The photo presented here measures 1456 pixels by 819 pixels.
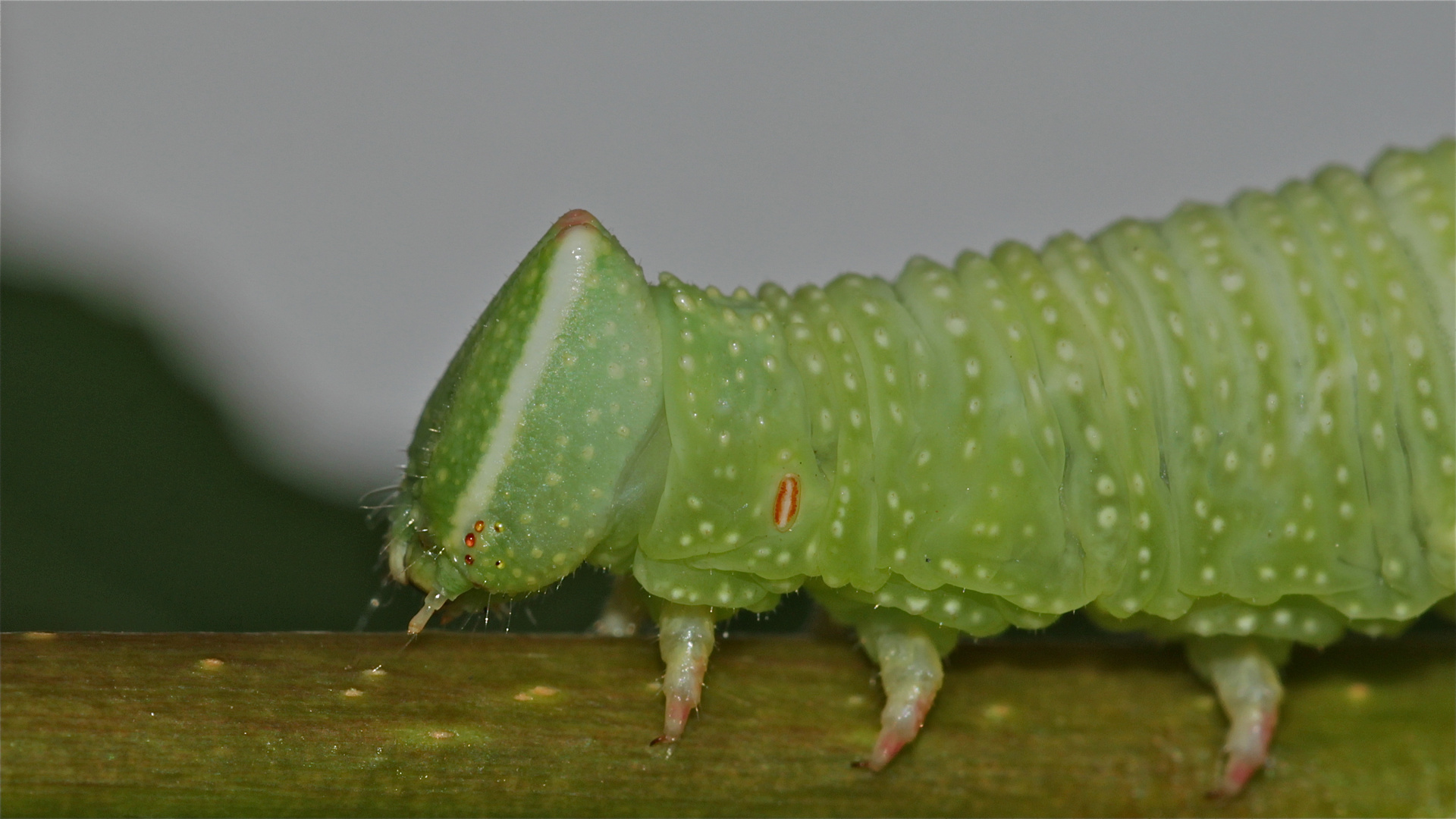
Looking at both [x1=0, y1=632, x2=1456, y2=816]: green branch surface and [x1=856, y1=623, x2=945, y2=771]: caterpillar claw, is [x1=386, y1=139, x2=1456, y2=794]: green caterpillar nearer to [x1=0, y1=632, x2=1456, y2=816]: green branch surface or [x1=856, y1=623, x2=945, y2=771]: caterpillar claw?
[x1=856, y1=623, x2=945, y2=771]: caterpillar claw

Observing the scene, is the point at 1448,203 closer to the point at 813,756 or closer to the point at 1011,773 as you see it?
the point at 1011,773

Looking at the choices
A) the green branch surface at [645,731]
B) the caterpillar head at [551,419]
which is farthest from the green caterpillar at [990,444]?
the green branch surface at [645,731]

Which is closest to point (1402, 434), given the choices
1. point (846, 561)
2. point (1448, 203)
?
point (1448, 203)

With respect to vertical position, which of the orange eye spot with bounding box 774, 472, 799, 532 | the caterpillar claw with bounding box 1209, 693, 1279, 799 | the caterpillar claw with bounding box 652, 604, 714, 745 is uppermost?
the orange eye spot with bounding box 774, 472, 799, 532

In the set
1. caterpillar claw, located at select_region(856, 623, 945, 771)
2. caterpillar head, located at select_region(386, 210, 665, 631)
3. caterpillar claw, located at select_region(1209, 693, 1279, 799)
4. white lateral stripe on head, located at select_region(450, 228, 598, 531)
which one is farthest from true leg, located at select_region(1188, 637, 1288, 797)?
white lateral stripe on head, located at select_region(450, 228, 598, 531)

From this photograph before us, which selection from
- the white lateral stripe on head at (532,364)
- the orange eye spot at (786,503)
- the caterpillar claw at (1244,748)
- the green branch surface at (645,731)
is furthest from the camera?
the caterpillar claw at (1244,748)

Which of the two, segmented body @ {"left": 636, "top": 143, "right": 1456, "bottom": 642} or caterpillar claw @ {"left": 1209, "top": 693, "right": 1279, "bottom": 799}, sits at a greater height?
segmented body @ {"left": 636, "top": 143, "right": 1456, "bottom": 642}

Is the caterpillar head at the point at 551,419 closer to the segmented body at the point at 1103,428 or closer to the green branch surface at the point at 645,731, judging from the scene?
the segmented body at the point at 1103,428
